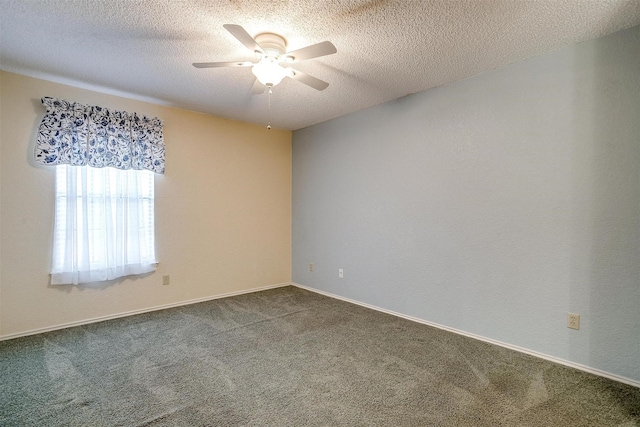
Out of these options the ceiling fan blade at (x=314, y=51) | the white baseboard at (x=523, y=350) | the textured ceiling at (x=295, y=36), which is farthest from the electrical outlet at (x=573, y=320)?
the ceiling fan blade at (x=314, y=51)

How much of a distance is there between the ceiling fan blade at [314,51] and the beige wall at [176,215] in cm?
241

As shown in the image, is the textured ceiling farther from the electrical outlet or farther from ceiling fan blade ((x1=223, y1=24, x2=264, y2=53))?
the electrical outlet

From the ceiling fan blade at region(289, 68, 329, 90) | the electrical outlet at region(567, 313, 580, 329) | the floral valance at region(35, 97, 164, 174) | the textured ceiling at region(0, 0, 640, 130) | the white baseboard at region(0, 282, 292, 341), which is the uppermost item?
the textured ceiling at region(0, 0, 640, 130)

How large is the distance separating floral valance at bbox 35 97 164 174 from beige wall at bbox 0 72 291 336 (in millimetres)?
131

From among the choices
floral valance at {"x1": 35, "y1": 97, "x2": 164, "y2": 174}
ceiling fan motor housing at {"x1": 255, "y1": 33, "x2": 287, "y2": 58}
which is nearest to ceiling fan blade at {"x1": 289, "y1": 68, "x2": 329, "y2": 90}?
ceiling fan motor housing at {"x1": 255, "y1": 33, "x2": 287, "y2": 58}

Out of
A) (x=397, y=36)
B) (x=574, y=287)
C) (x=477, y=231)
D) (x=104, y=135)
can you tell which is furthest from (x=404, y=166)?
(x=104, y=135)

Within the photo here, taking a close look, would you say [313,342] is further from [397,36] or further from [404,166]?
[397,36]

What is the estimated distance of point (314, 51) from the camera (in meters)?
1.91

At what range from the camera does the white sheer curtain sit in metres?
3.04

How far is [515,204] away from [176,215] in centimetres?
363

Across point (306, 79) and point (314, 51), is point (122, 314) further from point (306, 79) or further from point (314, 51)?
point (314, 51)

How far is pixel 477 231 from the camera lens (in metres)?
2.86

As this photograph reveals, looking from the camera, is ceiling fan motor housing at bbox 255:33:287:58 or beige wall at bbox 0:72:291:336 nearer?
ceiling fan motor housing at bbox 255:33:287:58

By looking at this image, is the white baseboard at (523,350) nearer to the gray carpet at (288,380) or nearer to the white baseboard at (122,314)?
the gray carpet at (288,380)
